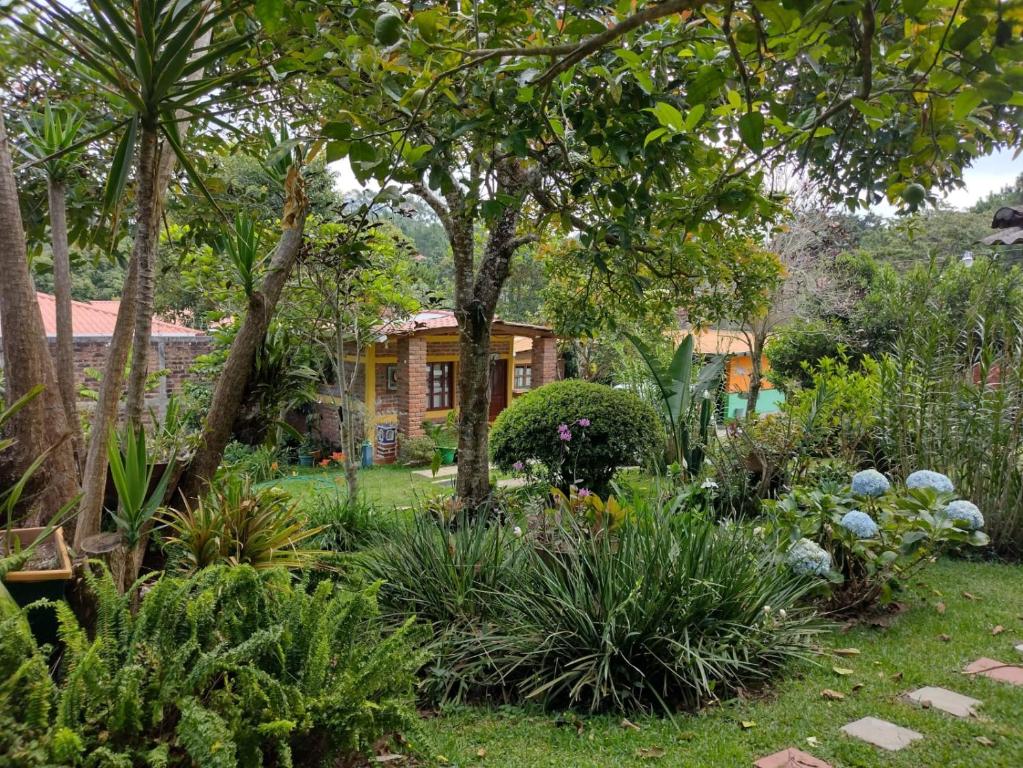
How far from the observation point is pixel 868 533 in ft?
13.5

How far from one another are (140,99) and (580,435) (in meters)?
5.95

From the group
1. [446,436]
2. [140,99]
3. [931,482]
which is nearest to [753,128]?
[140,99]

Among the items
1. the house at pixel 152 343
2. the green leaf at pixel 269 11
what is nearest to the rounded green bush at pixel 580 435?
the green leaf at pixel 269 11

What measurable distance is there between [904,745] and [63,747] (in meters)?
2.97

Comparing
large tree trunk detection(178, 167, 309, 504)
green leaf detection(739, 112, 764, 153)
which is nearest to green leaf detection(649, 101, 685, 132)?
green leaf detection(739, 112, 764, 153)

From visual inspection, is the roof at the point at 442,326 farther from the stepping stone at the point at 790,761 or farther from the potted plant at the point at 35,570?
the stepping stone at the point at 790,761

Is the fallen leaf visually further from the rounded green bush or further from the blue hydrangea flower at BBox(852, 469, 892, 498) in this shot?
the rounded green bush

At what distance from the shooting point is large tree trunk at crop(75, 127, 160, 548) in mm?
2865

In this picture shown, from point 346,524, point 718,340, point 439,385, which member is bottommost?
point 346,524

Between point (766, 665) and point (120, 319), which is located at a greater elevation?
point (120, 319)

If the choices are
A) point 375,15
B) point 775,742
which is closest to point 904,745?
point 775,742

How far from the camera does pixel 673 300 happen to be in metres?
6.71

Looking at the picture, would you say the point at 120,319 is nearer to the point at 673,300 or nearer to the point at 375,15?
the point at 375,15

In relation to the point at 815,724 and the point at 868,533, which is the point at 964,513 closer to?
the point at 868,533
